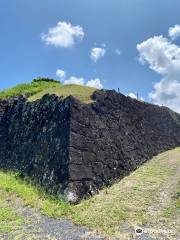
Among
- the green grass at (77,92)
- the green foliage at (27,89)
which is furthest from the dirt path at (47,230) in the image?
the green foliage at (27,89)

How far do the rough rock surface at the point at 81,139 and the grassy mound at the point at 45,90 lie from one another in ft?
2.18

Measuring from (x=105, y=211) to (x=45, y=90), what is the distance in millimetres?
14827

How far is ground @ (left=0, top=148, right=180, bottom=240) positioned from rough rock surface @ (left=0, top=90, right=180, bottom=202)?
91cm

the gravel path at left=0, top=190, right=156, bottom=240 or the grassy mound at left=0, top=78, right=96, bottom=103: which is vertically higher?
the grassy mound at left=0, top=78, right=96, bottom=103

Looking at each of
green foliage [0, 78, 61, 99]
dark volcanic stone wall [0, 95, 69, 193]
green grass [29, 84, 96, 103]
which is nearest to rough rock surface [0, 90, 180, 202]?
dark volcanic stone wall [0, 95, 69, 193]

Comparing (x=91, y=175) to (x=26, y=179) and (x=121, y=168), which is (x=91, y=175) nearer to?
(x=121, y=168)

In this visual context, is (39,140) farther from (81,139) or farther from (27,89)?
(27,89)

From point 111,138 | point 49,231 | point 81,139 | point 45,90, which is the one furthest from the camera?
point 45,90

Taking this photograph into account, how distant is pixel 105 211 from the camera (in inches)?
640

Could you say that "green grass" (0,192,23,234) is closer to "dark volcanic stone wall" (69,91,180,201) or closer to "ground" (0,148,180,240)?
"ground" (0,148,180,240)

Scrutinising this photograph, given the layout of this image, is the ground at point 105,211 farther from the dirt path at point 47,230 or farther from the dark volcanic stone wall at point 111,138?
the dark volcanic stone wall at point 111,138

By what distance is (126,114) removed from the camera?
2553 cm

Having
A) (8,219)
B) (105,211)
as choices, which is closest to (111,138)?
(105,211)

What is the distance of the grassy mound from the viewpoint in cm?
2408
